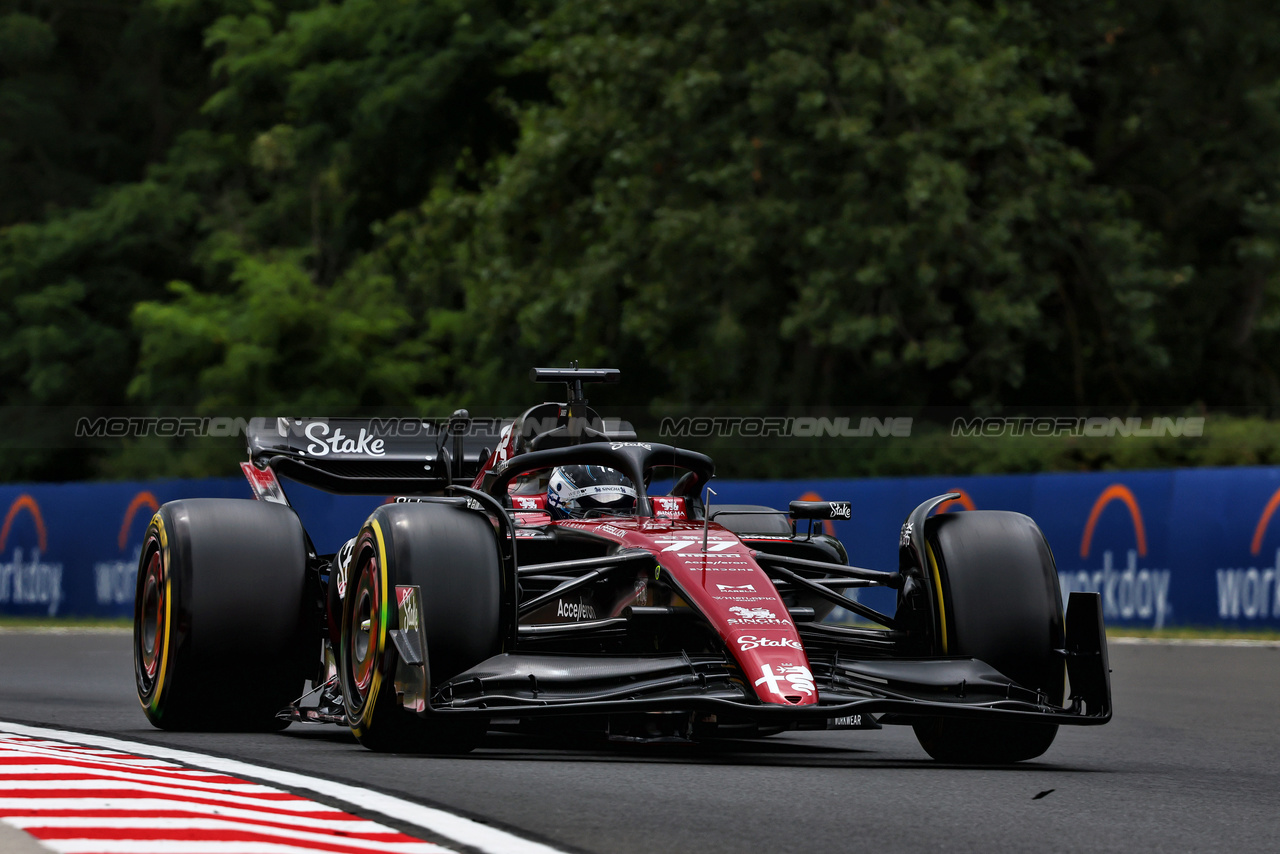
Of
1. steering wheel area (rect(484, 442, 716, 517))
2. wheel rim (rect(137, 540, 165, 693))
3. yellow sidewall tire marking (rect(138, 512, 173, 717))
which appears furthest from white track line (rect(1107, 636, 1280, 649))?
yellow sidewall tire marking (rect(138, 512, 173, 717))

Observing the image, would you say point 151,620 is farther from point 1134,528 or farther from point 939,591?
point 1134,528

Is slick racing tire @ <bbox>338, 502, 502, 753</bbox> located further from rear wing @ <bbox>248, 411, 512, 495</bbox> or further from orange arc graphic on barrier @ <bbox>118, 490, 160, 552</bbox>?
orange arc graphic on barrier @ <bbox>118, 490, 160, 552</bbox>

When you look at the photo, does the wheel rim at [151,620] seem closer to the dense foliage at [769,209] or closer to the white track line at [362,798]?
the white track line at [362,798]

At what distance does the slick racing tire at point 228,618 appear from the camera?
29.7 feet

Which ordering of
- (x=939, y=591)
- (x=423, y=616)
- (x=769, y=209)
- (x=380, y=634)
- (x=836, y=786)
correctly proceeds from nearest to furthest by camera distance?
1. (x=836, y=786)
2. (x=423, y=616)
3. (x=380, y=634)
4. (x=939, y=591)
5. (x=769, y=209)

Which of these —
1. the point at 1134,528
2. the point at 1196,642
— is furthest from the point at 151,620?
the point at 1134,528

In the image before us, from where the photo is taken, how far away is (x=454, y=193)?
3547cm

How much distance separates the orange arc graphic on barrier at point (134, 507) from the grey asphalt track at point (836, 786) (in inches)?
493

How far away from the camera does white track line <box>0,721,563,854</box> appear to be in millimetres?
5477

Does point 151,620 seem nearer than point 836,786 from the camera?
No

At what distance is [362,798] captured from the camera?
20.6 feet

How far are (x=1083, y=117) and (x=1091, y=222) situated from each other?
7.59 ft

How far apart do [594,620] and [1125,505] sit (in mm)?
10683

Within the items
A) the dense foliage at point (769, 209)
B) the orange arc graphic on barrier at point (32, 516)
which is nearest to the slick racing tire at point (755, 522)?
the dense foliage at point (769, 209)
